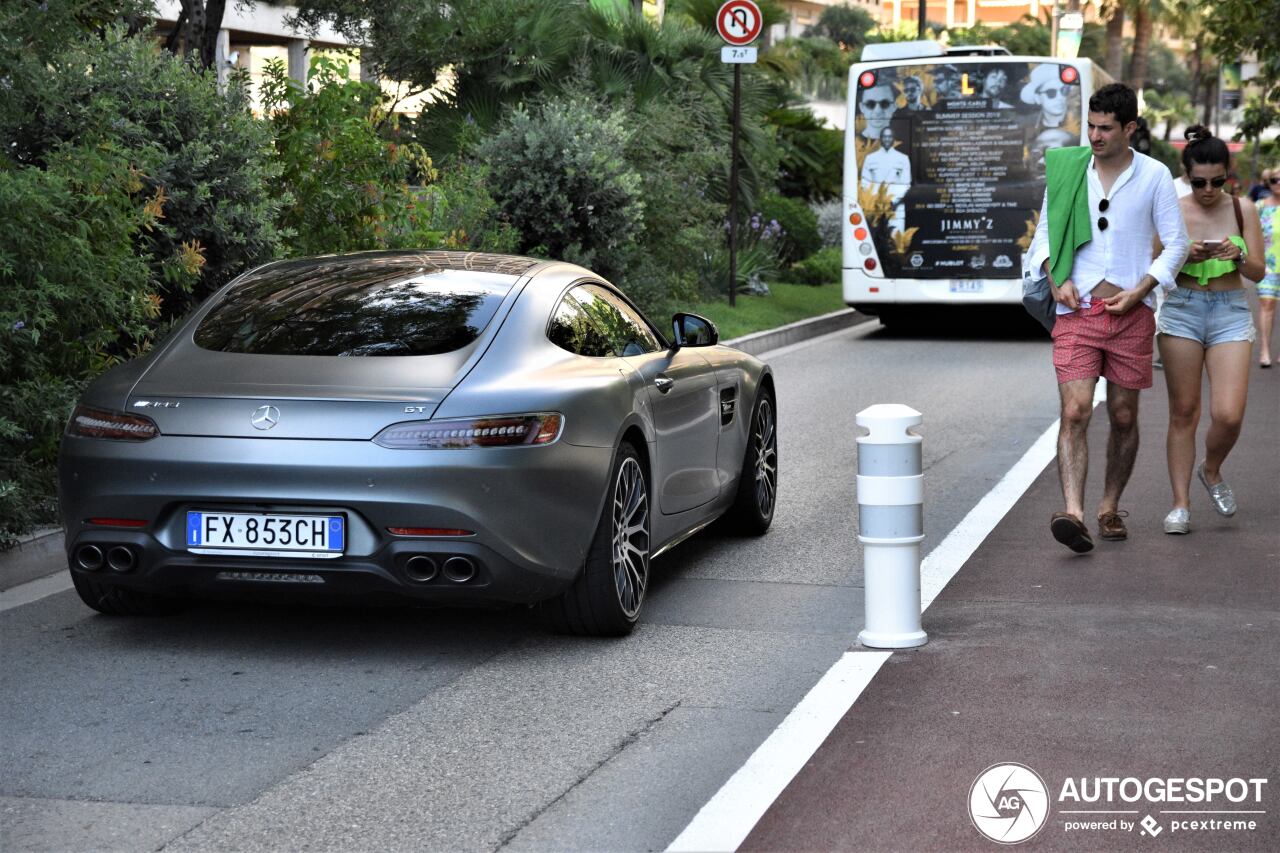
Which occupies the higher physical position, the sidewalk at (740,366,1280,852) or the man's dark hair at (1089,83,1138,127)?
the man's dark hair at (1089,83,1138,127)

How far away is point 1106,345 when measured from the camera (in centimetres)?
803

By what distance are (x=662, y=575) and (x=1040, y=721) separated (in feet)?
8.92

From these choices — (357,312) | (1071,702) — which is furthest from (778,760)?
(357,312)

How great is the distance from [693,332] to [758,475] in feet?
3.18

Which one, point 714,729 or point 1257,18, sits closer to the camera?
point 714,729

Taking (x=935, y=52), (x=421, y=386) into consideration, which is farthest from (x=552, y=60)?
(x=421, y=386)

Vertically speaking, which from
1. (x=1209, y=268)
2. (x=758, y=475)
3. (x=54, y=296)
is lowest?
(x=758, y=475)

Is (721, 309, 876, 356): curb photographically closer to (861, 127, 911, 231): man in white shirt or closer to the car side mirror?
(861, 127, 911, 231): man in white shirt

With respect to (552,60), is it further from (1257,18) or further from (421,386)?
(421,386)

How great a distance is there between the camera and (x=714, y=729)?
17.7ft

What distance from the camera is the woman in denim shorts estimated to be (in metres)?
8.53

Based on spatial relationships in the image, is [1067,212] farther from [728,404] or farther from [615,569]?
[615,569]

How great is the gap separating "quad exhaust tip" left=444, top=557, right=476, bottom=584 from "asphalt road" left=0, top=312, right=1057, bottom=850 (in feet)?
1.14

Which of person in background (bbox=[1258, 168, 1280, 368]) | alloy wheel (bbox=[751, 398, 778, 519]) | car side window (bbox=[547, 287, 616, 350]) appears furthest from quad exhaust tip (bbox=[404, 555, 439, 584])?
person in background (bbox=[1258, 168, 1280, 368])
